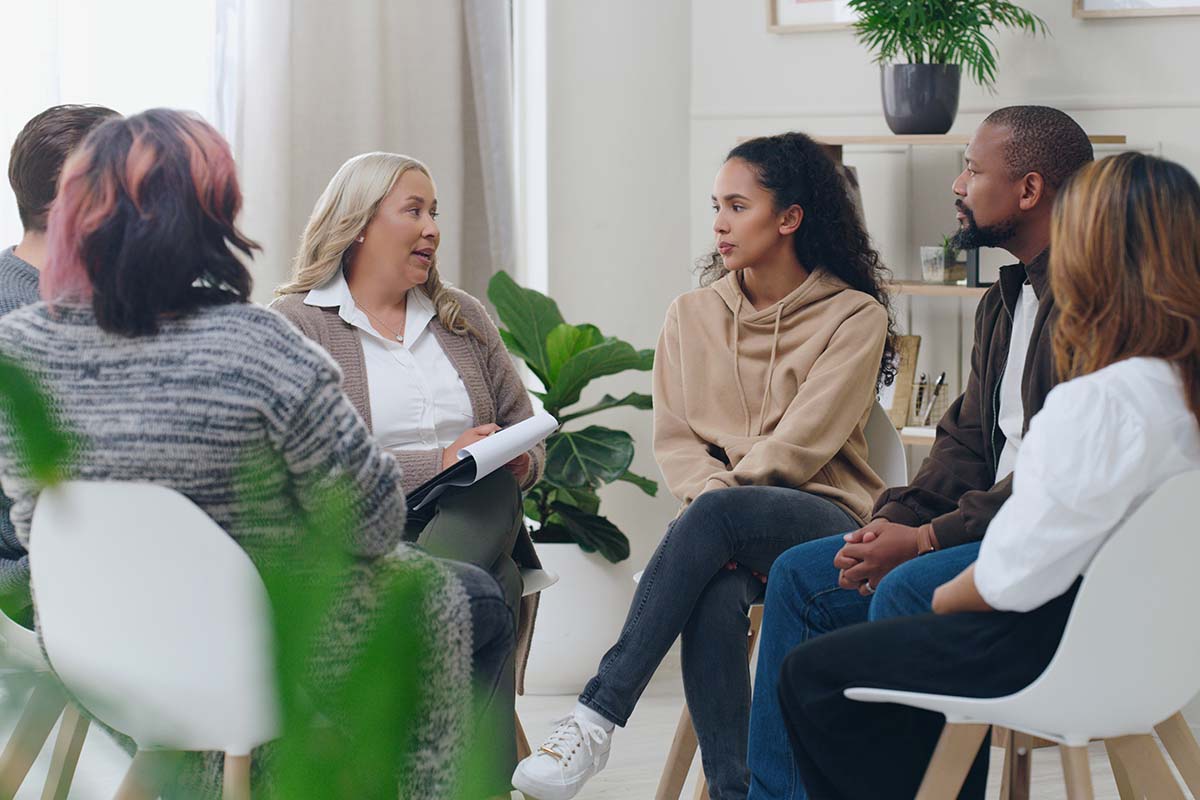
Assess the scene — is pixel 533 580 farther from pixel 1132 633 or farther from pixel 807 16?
pixel 807 16

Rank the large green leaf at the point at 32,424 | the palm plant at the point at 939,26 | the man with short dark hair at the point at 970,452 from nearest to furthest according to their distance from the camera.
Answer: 1. the large green leaf at the point at 32,424
2. the man with short dark hair at the point at 970,452
3. the palm plant at the point at 939,26

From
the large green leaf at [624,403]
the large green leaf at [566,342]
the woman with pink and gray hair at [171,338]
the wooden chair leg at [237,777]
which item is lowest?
the wooden chair leg at [237,777]

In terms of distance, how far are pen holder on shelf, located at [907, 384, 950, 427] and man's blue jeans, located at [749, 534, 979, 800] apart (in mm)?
1432

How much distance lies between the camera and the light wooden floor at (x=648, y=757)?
269 cm

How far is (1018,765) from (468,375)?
1.17 meters

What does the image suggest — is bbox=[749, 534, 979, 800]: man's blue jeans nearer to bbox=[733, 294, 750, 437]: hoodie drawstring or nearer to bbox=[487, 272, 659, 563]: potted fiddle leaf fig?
bbox=[733, 294, 750, 437]: hoodie drawstring

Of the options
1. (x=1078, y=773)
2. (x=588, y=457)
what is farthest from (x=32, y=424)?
(x=588, y=457)

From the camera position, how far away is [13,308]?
6.21ft

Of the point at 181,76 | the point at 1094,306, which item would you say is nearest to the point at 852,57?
the point at 181,76

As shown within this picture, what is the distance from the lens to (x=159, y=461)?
4.58 feet

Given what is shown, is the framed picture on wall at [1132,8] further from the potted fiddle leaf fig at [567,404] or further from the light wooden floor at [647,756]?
the light wooden floor at [647,756]

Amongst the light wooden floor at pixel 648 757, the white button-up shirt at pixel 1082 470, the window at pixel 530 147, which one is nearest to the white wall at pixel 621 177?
the window at pixel 530 147

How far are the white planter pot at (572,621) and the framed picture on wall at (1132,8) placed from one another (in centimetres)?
191

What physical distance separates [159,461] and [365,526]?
23cm
